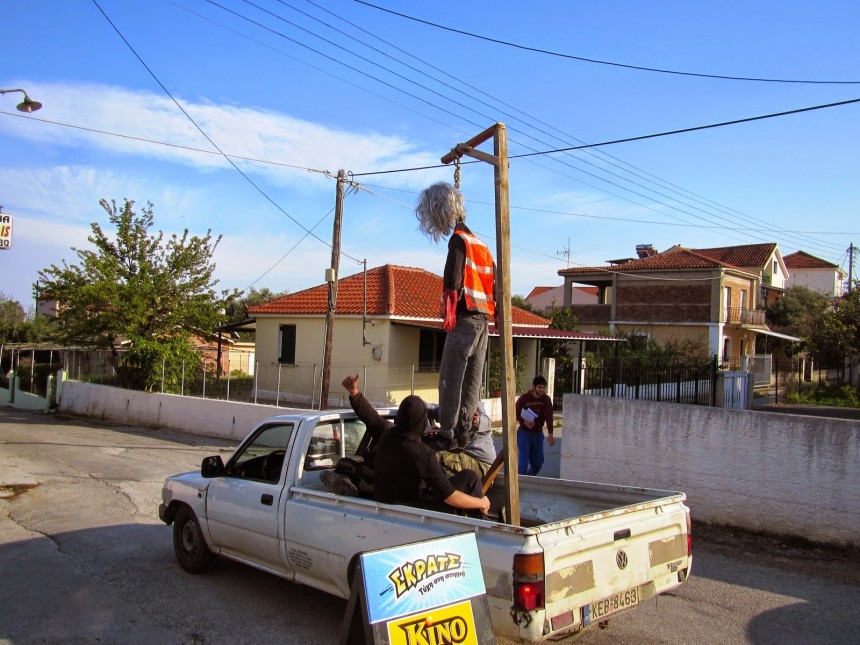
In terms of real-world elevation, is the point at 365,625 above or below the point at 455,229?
below

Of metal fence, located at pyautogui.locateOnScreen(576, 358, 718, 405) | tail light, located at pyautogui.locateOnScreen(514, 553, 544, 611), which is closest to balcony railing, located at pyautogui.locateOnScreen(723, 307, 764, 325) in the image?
metal fence, located at pyautogui.locateOnScreen(576, 358, 718, 405)

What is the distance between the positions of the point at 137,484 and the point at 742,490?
854 cm

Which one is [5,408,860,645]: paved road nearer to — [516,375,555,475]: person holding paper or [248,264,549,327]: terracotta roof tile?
[516,375,555,475]: person holding paper

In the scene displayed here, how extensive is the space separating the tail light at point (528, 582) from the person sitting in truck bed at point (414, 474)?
2.66ft

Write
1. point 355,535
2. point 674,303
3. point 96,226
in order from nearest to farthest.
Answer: point 355,535, point 96,226, point 674,303

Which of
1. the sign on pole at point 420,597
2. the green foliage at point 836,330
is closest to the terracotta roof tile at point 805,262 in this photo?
the green foliage at point 836,330

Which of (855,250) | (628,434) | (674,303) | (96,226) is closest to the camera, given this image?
(628,434)

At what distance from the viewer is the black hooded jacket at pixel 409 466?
14.2 ft

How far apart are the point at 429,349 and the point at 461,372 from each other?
61.3 feet

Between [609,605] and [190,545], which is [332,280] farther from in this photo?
[609,605]

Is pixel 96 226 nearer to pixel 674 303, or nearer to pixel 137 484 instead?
pixel 137 484

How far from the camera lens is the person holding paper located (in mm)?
9109

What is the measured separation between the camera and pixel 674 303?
39.4 m

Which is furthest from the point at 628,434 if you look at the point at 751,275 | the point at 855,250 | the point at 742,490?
the point at 855,250
